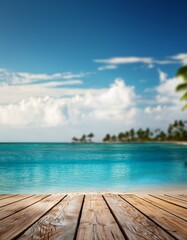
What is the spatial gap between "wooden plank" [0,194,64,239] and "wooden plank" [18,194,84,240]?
0.22ft

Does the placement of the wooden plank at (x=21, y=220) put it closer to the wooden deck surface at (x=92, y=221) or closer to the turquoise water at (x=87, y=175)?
the wooden deck surface at (x=92, y=221)

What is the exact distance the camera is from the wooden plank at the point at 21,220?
6.39 feet

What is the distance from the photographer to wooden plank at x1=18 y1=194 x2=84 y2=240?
6.20 feet

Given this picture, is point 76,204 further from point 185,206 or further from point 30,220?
point 185,206

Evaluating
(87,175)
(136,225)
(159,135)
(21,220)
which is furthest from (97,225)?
Answer: (159,135)

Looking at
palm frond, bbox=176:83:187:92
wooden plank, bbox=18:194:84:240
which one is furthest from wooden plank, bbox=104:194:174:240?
palm frond, bbox=176:83:187:92

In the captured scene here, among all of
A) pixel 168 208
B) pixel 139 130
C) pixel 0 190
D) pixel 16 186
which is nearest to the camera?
pixel 168 208

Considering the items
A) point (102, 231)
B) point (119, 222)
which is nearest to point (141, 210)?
point (119, 222)

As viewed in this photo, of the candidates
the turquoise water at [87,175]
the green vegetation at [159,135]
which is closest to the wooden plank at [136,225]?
the turquoise water at [87,175]

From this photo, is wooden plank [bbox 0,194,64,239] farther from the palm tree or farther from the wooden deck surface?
the palm tree

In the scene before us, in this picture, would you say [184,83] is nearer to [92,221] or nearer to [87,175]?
[87,175]

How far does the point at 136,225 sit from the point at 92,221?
382 mm

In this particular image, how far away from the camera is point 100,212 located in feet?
8.92

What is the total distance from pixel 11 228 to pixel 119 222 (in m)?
0.90
